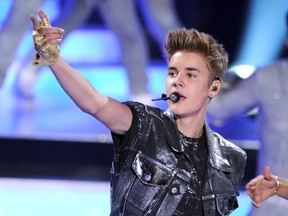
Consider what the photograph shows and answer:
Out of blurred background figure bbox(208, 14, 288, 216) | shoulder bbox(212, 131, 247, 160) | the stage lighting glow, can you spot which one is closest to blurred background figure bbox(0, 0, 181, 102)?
the stage lighting glow

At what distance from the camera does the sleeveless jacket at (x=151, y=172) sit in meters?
2.37

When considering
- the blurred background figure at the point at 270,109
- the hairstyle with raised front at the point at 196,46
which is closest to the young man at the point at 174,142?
the hairstyle with raised front at the point at 196,46

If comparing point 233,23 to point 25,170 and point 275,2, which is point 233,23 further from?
point 25,170

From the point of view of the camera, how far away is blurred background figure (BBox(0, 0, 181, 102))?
18.6 feet

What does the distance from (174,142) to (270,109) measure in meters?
1.12

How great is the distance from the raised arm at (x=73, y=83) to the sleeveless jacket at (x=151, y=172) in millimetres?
50

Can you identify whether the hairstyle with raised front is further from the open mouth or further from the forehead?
the open mouth

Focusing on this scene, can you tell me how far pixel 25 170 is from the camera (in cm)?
539

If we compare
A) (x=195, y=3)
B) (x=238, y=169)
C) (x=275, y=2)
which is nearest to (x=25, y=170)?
(x=195, y=3)

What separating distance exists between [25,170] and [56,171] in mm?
210

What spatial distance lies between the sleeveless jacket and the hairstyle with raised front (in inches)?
8.5

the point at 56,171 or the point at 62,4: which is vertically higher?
the point at 62,4

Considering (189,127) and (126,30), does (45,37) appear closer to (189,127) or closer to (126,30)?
(189,127)

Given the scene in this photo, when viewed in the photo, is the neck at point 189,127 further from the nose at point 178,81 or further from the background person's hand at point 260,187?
the background person's hand at point 260,187
